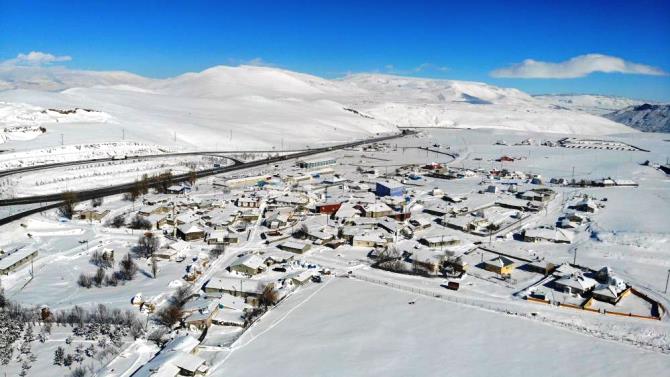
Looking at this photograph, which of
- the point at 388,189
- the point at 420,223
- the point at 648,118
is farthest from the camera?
the point at 648,118

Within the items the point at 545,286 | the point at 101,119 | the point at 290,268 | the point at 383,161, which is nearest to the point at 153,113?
the point at 101,119

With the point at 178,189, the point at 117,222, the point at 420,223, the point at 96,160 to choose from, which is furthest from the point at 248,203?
the point at 96,160

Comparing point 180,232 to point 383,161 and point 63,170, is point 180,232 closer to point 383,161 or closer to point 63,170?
point 63,170

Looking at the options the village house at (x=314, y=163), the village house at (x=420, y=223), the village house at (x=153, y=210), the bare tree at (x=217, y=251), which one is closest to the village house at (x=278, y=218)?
the bare tree at (x=217, y=251)

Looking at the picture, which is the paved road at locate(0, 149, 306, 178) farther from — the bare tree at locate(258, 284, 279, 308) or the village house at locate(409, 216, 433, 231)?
the bare tree at locate(258, 284, 279, 308)

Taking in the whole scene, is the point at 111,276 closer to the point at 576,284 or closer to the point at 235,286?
the point at 235,286
